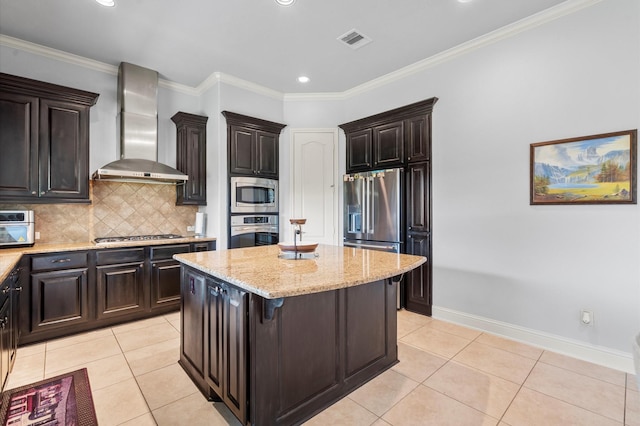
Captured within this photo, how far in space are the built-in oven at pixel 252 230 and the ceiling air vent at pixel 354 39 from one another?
246 centimetres

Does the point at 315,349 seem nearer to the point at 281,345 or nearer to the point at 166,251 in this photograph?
the point at 281,345

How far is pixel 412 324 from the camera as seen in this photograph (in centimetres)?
339

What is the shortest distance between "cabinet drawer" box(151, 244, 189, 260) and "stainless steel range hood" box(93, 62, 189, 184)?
83 centimetres

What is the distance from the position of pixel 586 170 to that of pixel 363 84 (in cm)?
284

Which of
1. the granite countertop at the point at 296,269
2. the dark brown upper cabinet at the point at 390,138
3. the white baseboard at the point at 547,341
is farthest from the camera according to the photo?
the dark brown upper cabinet at the point at 390,138

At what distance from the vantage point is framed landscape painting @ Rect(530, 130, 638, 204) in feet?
7.75

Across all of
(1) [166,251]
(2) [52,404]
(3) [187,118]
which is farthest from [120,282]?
(3) [187,118]

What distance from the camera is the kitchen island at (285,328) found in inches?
63.6

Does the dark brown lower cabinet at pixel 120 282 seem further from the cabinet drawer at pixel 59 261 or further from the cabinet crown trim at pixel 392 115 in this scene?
the cabinet crown trim at pixel 392 115

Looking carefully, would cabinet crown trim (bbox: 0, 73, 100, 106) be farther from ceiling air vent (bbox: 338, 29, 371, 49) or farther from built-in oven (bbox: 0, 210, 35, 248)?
ceiling air vent (bbox: 338, 29, 371, 49)

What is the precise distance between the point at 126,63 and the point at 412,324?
454cm

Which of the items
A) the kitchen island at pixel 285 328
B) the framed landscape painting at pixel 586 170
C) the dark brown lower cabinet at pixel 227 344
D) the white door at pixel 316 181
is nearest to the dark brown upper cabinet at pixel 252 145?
the white door at pixel 316 181

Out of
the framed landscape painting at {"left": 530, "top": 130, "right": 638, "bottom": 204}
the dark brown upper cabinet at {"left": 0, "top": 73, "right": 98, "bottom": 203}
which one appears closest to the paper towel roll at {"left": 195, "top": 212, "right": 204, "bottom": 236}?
the dark brown upper cabinet at {"left": 0, "top": 73, "right": 98, "bottom": 203}

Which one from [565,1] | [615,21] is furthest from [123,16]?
[615,21]
